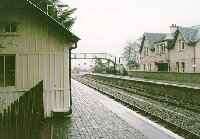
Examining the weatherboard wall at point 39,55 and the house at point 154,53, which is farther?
the house at point 154,53

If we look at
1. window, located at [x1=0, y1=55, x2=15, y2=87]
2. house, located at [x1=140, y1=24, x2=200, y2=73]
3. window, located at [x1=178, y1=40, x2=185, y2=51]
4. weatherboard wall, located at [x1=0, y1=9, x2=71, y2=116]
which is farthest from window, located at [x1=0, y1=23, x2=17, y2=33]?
window, located at [x1=178, y1=40, x2=185, y2=51]

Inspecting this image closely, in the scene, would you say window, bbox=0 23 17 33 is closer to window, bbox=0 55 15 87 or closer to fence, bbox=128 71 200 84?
window, bbox=0 55 15 87

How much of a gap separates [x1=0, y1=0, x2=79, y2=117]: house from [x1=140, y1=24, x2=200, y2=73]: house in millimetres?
34199

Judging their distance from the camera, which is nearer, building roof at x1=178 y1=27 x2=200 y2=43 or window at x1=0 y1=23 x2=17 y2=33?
window at x1=0 y1=23 x2=17 y2=33

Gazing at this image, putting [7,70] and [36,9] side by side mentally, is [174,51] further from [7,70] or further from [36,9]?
[7,70]

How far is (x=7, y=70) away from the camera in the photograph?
1496 centimetres

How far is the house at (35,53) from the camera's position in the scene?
14.9 metres

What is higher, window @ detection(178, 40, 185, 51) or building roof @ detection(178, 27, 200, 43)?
building roof @ detection(178, 27, 200, 43)

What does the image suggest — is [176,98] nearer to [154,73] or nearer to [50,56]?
[50,56]

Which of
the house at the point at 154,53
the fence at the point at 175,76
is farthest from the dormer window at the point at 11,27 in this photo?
the house at the point at 154,53

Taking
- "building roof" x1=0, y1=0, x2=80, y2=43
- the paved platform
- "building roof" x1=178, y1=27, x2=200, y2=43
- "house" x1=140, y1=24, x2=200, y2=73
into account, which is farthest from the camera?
"building roof" x1=178, y1=27, x2=200, y2=43

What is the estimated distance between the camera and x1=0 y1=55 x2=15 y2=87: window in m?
14.8

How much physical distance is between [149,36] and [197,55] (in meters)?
18.7

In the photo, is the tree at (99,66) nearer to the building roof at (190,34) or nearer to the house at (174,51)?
the house at (174,51)
